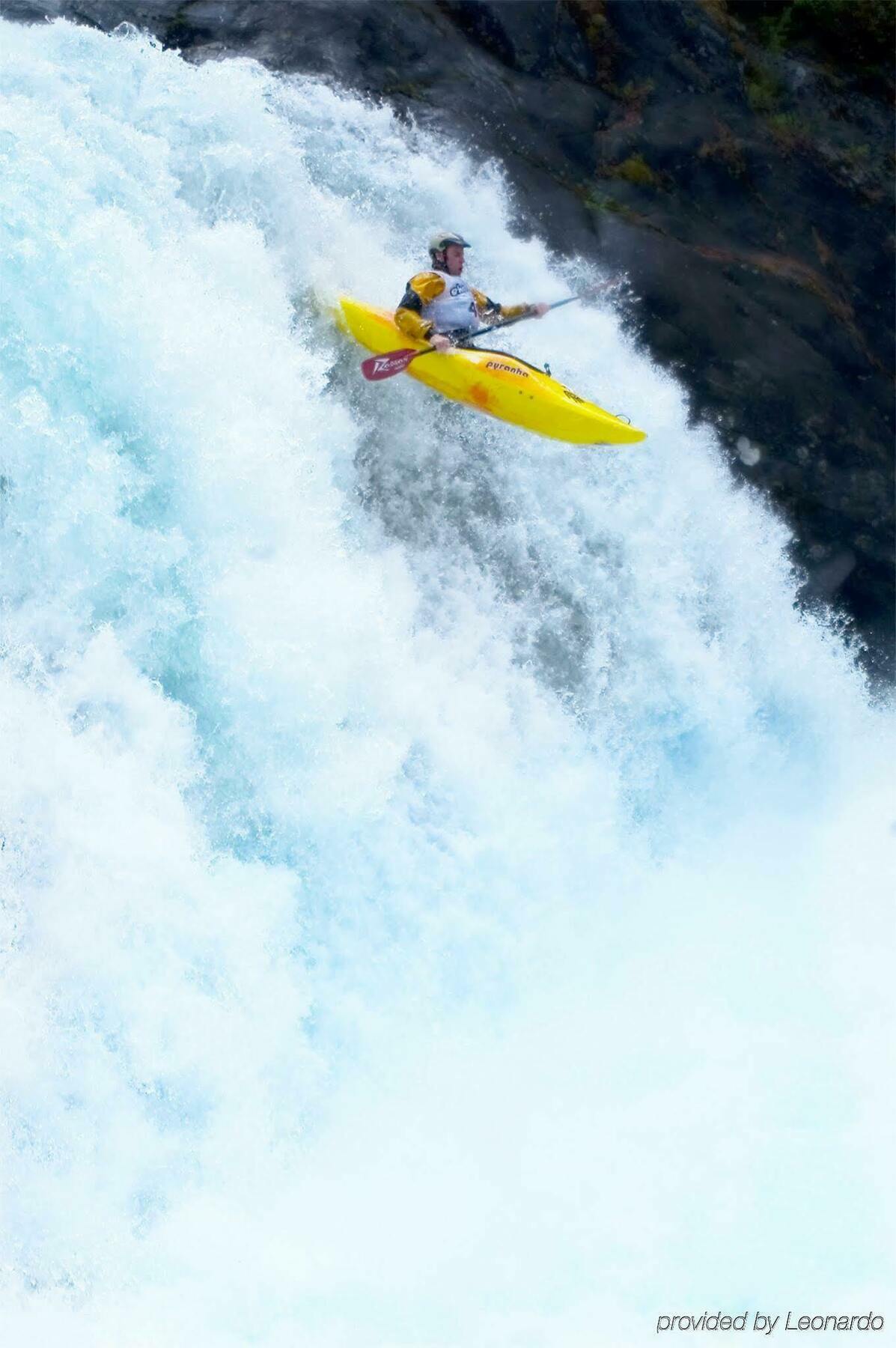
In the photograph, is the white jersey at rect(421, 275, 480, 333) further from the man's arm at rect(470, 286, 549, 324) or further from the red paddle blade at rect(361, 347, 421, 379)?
the red paddle blade at rect(361, 347, 421, 379)

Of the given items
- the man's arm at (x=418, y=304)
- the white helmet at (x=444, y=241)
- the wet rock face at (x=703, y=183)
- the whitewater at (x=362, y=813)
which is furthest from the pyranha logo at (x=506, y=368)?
the wet rock face at (x=703, y=183)

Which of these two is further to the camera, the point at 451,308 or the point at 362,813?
the point at 451,308

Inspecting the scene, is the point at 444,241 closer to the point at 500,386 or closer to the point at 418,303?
the point at 418,303

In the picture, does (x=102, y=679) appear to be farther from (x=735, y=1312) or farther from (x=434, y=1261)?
(x=735, y=1312)

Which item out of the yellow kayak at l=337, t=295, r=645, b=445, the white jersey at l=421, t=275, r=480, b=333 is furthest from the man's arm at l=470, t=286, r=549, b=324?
the yellow kayak at l=337, t=295, r=645, b=445

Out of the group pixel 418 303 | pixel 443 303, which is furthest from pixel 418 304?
pixel 443 303

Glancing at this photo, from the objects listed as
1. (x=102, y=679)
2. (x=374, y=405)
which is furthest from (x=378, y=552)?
(x=102, y=679)
